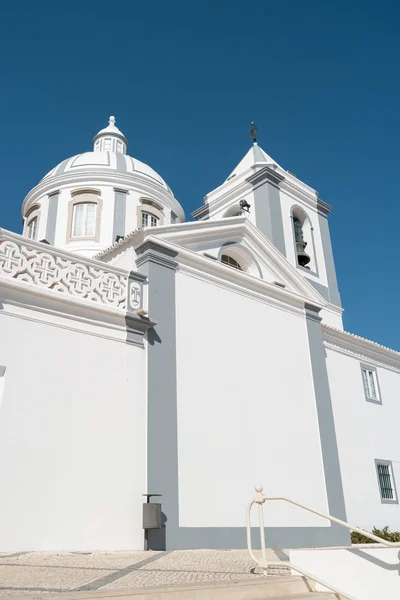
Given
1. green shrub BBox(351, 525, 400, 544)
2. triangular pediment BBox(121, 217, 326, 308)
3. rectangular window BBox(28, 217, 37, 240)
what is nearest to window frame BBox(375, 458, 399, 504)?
green shrub BBox(351, 525, 400, 544)

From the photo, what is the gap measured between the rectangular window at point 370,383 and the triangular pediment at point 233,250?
281 centimetres

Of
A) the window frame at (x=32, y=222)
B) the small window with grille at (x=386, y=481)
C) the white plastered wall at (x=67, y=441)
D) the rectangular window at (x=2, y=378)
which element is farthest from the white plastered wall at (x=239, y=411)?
the window frame at (x=32, y=222)

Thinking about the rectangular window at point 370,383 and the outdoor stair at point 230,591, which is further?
the rectangular window at point 370,383

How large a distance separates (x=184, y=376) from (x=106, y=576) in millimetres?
5127

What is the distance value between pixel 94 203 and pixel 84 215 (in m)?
0.55

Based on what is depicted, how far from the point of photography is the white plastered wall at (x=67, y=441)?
7.23 m

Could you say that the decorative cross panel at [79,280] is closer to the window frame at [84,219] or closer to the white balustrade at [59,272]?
the white balustrade at [59,272]

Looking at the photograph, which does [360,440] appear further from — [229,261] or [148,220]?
[148,220]

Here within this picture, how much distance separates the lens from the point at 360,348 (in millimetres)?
14992

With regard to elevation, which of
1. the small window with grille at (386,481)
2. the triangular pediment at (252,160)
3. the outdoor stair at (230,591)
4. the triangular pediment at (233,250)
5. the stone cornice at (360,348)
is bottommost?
the outdoor stair at (230,591)

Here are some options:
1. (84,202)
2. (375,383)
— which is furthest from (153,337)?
(375,383)

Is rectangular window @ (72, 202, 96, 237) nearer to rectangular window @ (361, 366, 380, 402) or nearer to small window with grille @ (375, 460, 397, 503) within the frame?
rectangular window @ (361, 366, 380, 402)

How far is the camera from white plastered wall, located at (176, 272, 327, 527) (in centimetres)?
927

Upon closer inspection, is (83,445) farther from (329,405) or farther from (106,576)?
(329,405)
